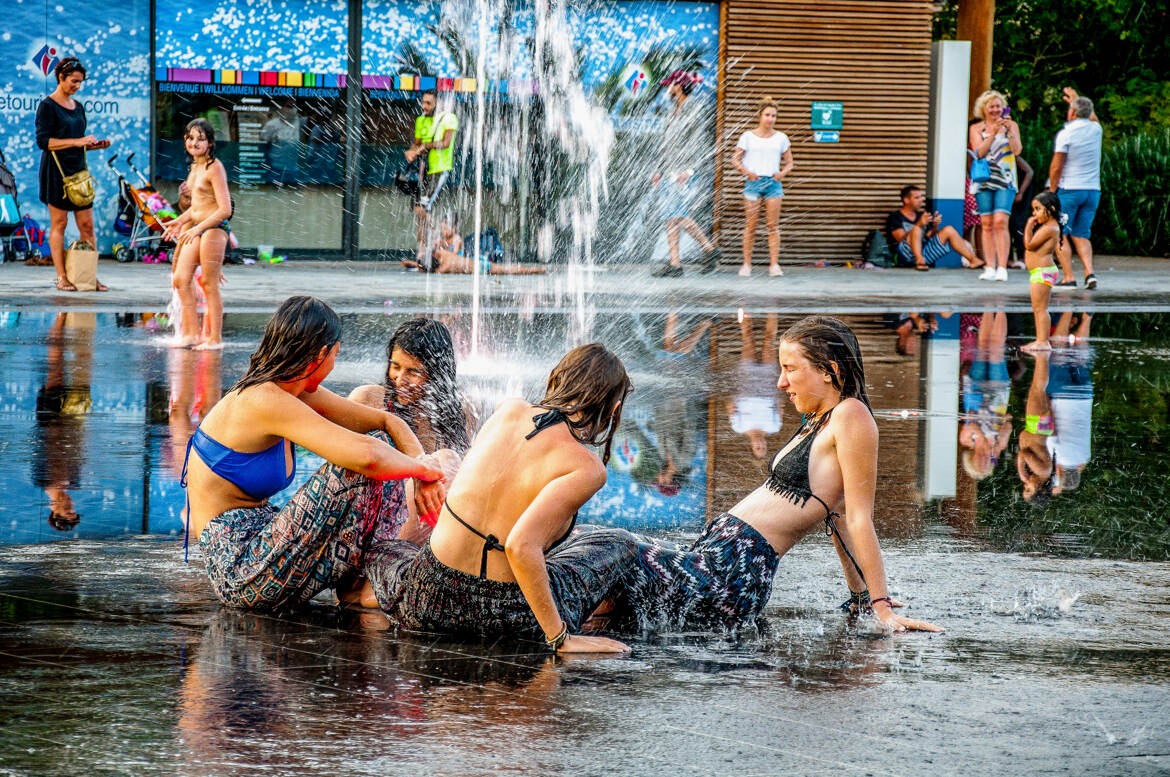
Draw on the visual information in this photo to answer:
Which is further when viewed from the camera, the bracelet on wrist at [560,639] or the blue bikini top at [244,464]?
the blue bikini top at [244,464]

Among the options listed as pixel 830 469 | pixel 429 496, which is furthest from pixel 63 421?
pixel 830 469

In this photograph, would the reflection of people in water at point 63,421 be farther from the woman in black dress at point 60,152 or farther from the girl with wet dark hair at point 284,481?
the woman in black dress at point 60,152

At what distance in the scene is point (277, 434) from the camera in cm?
458

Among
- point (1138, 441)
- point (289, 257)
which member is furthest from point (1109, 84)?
point (1138, 441)

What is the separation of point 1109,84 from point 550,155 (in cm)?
1956

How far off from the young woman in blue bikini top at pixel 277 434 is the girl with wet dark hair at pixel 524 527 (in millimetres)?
315

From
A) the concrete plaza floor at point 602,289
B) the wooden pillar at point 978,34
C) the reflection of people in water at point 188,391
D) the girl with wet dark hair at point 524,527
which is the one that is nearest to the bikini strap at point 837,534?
the girl with wet dark hair at point 524,527

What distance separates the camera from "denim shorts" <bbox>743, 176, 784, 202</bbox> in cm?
1816

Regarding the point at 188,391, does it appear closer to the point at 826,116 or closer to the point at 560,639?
the point at 560,639

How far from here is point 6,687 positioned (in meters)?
3.93

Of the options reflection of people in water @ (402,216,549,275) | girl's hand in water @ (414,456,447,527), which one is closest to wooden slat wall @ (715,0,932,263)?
reflection of people in water @ (402,216,549,275)

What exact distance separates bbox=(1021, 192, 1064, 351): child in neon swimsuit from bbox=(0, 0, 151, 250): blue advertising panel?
1113 cm

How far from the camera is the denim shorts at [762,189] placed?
1816cm

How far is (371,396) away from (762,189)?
44.0 ft
